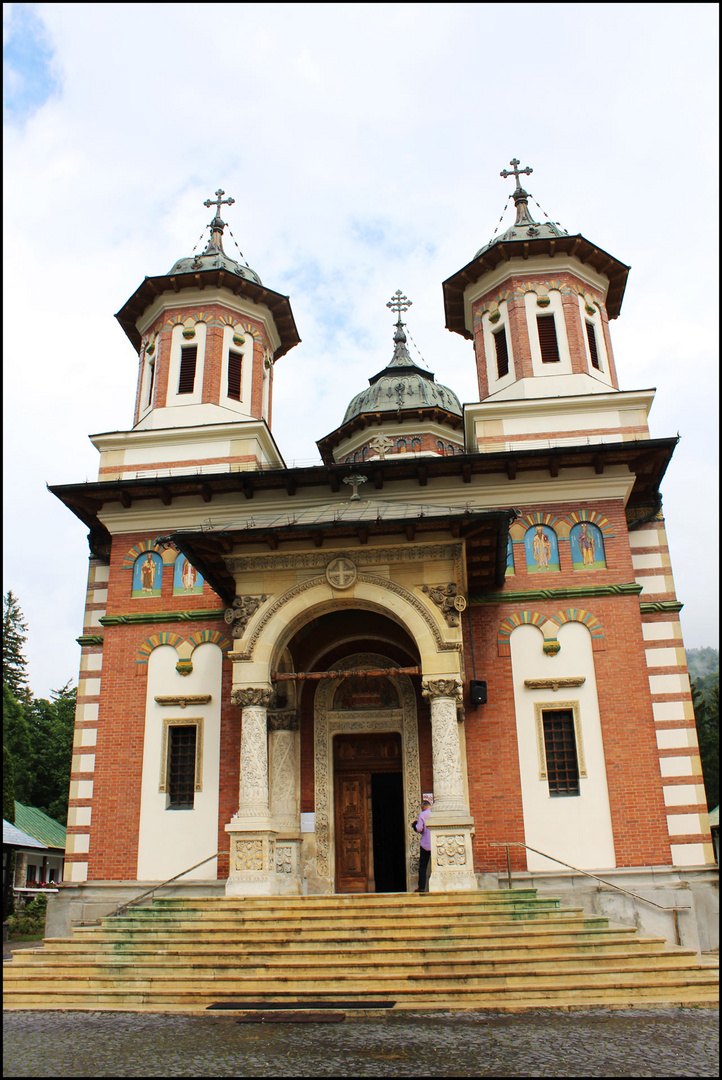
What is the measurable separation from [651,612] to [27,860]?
31.7m

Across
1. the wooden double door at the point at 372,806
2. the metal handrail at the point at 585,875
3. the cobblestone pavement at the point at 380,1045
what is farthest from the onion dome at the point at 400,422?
the cobblestone pavement at the point at 380,1045

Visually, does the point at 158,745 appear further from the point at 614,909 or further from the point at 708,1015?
the point at 708,1015

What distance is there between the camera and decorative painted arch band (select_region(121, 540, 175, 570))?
61.5 feet

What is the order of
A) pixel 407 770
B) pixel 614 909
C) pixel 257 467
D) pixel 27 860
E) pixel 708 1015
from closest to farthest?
pixel 708 1015
pixel 614 909
pixel 407 770
pixel 257 467
pixel 27 860

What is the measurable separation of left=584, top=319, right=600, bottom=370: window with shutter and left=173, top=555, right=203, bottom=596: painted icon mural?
11.1 metres

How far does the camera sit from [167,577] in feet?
60.8

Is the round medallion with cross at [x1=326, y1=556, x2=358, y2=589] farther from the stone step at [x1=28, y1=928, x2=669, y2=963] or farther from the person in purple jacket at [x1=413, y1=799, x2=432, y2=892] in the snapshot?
the stone step at [x1=28, y1=928, x2=669, y2=963]

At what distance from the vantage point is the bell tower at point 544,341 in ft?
64.4

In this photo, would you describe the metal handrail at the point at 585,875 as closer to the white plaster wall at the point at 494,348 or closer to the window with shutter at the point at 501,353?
the white plaster wall at the point at 494,348

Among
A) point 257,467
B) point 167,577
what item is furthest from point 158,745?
point 257,467

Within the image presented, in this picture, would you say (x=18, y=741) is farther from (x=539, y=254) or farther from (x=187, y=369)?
(x=539, y=254)

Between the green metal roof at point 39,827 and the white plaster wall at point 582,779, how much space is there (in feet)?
79.5

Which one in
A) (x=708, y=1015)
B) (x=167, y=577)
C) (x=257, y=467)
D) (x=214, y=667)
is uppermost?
(x=257, y=467)

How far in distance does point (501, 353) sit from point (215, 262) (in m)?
8.27
